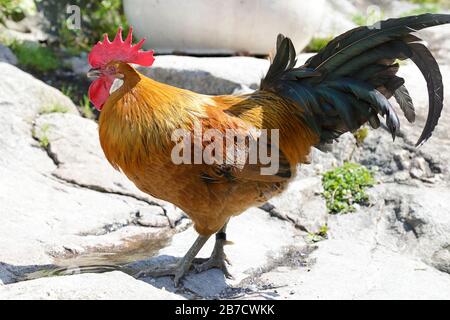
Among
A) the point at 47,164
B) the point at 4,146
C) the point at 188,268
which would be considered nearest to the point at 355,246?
the point at 188,268

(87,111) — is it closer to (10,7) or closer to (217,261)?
(10,7)

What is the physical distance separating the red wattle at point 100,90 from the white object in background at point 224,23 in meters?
3.13

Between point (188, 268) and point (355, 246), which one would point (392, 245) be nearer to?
point (355, 246)

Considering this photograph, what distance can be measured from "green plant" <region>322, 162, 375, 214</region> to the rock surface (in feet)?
0.28

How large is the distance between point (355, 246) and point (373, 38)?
1.75 metres

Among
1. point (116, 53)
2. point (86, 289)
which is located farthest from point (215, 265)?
point (116, 53)

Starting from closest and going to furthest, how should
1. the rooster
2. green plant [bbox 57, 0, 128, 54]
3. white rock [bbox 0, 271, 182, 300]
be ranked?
white rock [bbox 0, 271, 182, 300] < the rooster < green plant [bbox 57, 0, 128, 54]

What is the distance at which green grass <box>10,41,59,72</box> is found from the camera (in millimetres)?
7848

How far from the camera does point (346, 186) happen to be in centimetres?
587

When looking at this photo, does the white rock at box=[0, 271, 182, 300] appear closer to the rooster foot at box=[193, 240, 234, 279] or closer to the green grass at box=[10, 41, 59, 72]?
the rooster foot at box=[193, 240, 234, 279]

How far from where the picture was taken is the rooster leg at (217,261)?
4.67m

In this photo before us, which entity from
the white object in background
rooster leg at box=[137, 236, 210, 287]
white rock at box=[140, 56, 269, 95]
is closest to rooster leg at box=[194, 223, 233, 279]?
rooster leg at box=[137, 236, 210, 287]

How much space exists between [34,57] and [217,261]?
443 cm

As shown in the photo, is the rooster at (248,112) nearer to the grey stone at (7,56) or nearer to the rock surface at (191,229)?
the rock surface at (191,229)
